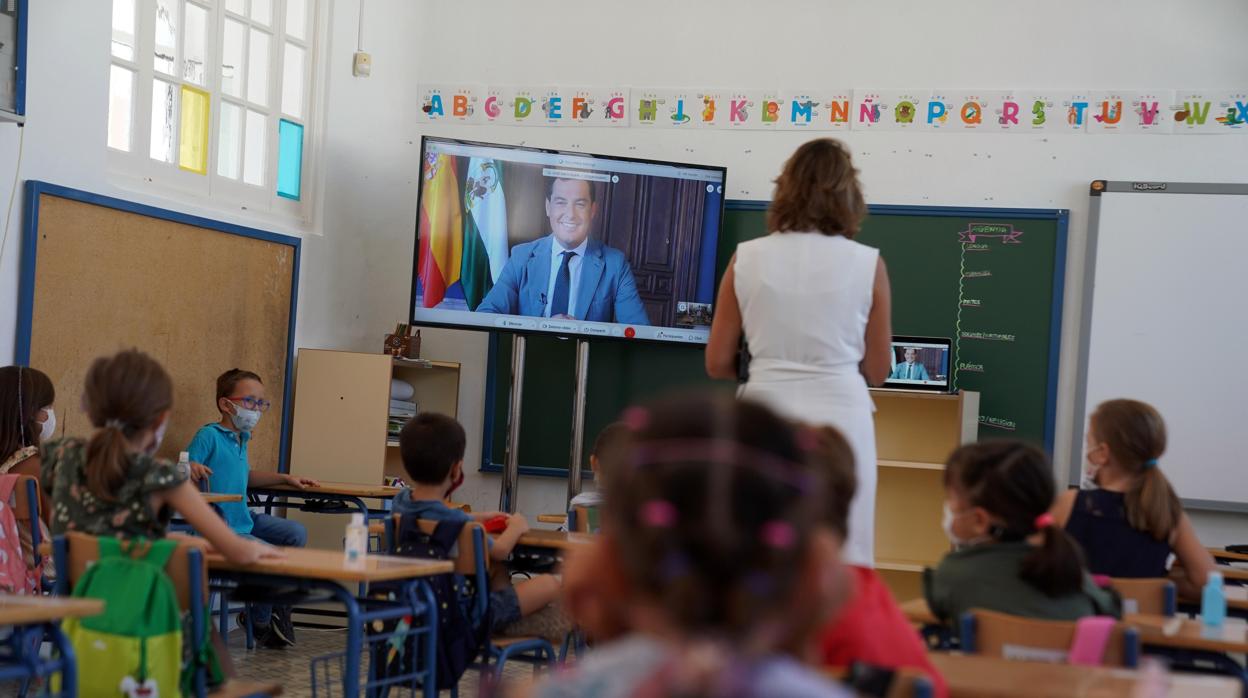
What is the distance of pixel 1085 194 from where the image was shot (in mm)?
5844

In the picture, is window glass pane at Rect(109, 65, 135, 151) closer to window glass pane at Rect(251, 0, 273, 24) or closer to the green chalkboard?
window glass pane at Rect(251, 0, 273, 24)

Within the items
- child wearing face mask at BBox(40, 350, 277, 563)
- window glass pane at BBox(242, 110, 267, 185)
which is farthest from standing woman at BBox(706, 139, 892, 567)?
window glass pane at BBox(242, 110, 267, 185)

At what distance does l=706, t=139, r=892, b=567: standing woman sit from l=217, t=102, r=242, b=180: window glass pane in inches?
141

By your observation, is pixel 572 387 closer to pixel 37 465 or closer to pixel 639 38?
pixel 639 38

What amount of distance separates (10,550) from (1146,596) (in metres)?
3.08

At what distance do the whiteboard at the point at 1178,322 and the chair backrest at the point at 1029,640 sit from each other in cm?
388

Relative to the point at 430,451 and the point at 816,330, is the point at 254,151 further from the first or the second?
the point at 816,330

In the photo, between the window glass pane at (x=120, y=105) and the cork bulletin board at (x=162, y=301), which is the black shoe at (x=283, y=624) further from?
the window glass pane at (x=120, y=105)

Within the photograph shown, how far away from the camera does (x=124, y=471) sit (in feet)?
8.56

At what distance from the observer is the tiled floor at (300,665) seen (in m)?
4.49

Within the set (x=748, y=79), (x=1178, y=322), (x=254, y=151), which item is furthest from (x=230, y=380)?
(x=1178, y=322)

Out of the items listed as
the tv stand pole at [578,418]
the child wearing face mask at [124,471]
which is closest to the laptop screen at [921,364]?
the tv stand pole at [578,418]

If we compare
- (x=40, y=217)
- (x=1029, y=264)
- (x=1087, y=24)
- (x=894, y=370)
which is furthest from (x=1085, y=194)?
(x=40, y=217)

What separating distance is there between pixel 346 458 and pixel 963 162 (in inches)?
127
